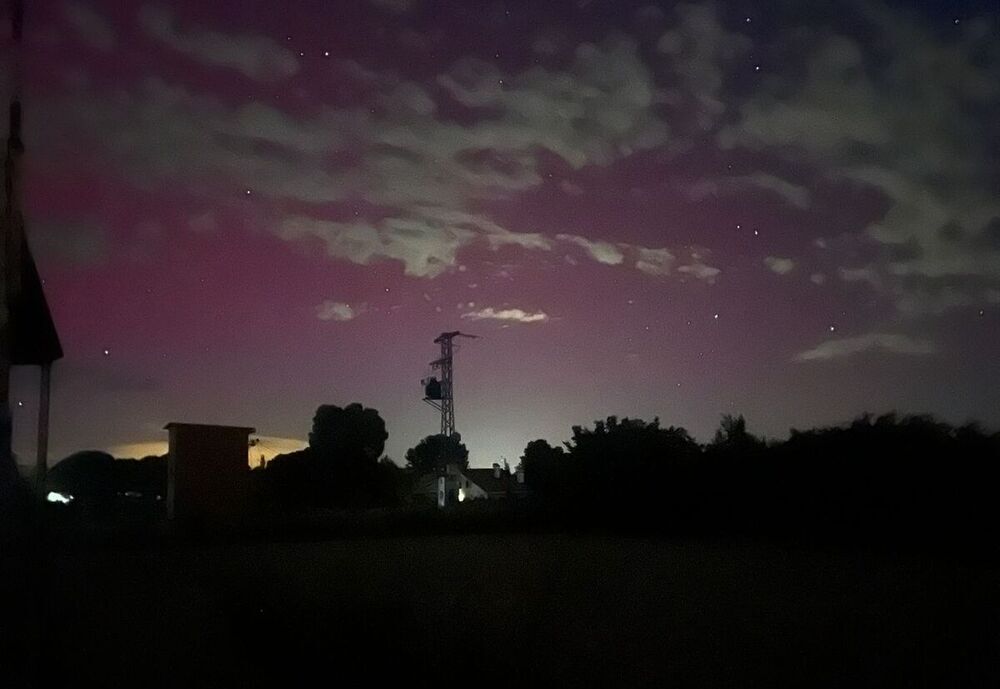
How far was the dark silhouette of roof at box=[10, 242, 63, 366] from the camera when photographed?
14086 millimetres

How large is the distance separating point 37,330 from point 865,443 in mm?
14864

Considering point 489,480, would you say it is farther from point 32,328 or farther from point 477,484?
point 32,328

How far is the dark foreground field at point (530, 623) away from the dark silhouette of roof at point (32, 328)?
355 centimetres

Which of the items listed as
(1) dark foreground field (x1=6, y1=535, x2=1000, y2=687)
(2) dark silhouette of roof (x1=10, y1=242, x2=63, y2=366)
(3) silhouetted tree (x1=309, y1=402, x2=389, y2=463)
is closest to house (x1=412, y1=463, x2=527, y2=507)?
(3) silhouetted tree (x1=309, y1=402, x2=389, y2=463)

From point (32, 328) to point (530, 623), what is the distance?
10.3 m

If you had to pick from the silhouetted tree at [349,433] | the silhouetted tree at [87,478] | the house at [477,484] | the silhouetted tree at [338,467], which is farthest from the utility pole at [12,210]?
the house at [477,484]

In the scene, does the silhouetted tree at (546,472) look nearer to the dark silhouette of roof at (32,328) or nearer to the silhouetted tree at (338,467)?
the silhouetted tree at (338,467)

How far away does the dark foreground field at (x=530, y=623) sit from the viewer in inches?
282

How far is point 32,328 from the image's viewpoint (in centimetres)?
1532

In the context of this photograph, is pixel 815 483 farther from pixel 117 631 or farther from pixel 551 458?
pixel 117 631

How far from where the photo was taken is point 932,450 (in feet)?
54.4

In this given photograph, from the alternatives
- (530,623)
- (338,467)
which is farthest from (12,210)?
(338,467)

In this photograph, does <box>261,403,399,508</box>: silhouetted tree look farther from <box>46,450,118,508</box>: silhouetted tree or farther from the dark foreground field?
the dark foreground field

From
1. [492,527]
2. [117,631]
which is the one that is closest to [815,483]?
[492,527]
